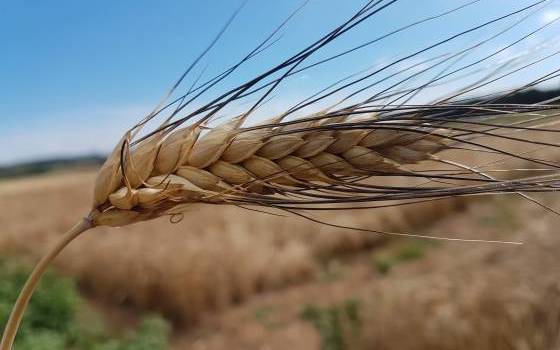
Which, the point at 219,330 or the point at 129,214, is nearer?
the point at 129,214

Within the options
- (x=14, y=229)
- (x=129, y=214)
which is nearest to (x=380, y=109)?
(x=129, y=214)

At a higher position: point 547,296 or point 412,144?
point 412,144

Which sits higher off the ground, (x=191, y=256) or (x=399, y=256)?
(x=191, y=256)

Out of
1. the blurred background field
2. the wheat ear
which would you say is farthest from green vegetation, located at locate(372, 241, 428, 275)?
the wheat ear

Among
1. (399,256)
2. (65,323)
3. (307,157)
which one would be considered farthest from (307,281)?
(307,157)

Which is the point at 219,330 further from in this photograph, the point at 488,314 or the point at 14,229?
the point at 14,229

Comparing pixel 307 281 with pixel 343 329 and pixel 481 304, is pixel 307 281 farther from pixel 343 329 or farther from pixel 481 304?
pixel 481 304

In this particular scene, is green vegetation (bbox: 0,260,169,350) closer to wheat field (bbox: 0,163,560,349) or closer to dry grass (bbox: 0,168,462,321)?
wheat field (bbox: 0,163,560,349)
